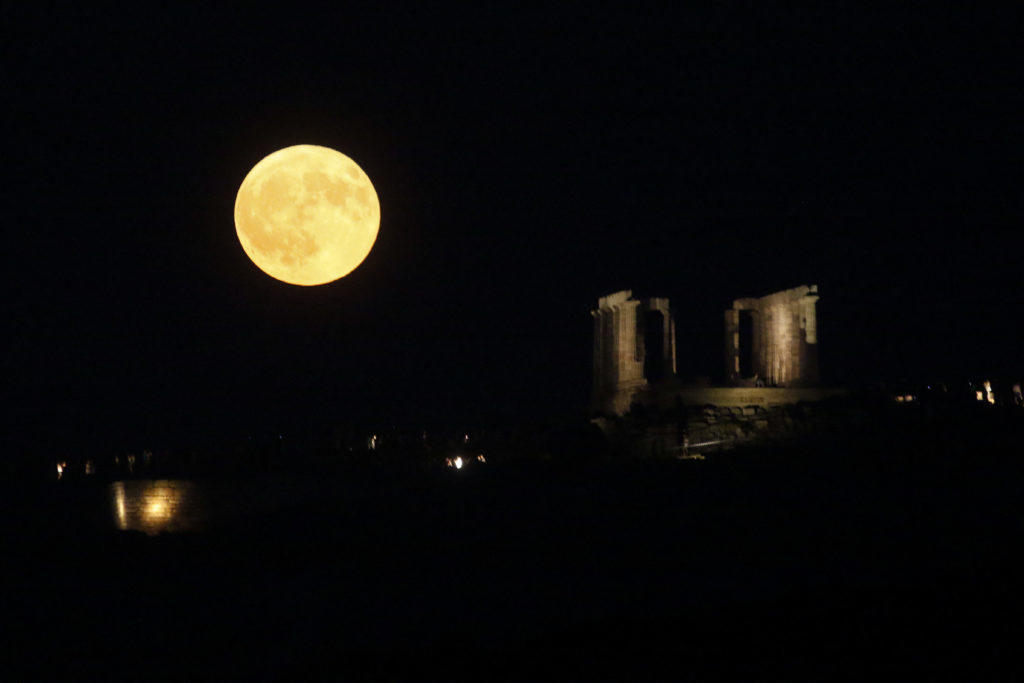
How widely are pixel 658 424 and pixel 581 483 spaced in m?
8.86

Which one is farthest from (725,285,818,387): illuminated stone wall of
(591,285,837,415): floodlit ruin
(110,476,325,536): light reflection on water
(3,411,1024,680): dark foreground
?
→ (110,476,325,536): light reflection on water

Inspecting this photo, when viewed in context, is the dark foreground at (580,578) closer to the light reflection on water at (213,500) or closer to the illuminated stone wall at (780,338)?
the light reflection on water at (213,500)

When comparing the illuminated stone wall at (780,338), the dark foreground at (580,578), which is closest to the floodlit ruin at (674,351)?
the illuminated stone wall at (780,338)

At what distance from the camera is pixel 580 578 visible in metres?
15.0

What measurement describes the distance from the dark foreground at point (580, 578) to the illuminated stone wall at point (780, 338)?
12913 mm

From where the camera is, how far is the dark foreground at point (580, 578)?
483 inches

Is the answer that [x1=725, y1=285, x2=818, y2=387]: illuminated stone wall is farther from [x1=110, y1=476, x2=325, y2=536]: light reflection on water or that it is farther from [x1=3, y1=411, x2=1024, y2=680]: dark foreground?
[x1=110, y1=476, x2=325, y2=536]: light reflection on water

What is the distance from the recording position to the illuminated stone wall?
116 ft

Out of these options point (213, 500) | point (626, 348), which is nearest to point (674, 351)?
point (626, 348)

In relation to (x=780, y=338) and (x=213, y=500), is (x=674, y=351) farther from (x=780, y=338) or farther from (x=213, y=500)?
(x=213, y=500)

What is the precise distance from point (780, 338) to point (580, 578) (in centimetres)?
2406

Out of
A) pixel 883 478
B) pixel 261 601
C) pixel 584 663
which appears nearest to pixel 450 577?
pixel 261 601

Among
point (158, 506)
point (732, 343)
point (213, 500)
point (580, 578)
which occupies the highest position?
point (732, 343)

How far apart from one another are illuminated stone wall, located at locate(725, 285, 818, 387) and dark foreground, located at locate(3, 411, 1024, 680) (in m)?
12.9
